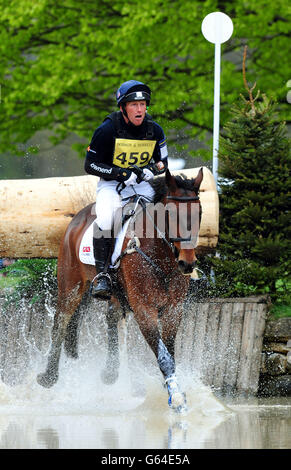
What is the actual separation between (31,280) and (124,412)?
2987 mm

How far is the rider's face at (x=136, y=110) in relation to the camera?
8312mm

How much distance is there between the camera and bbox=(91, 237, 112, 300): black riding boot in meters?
8.52

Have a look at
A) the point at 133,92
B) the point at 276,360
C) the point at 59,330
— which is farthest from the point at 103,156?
the point at 276,360

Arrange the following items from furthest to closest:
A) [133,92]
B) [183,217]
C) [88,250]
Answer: [88,250] → [133,92] → [183,217]

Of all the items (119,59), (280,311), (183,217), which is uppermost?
(183,217)

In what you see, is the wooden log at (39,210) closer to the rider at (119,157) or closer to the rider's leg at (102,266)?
the rider at (119,157)

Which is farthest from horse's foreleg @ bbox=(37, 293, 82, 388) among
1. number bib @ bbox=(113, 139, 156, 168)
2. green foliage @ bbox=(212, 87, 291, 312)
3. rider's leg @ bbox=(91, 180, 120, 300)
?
number bib @ bbox=(113, 139, 156, 168)

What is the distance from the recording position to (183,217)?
7.56 m

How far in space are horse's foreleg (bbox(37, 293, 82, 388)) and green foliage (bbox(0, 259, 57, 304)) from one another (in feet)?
2.36

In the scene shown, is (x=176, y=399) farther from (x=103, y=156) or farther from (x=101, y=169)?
(x=103, y=156)

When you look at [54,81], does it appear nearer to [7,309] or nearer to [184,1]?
[184,1]

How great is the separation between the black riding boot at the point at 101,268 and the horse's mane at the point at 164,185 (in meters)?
0.89

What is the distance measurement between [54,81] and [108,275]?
10.4 metres
